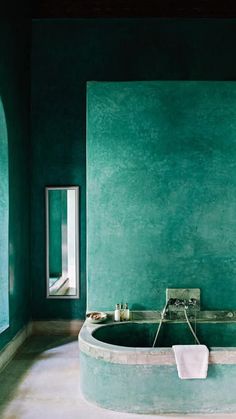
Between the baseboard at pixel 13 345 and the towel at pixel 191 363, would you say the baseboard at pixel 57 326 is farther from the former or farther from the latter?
the towel at pixel 191 363

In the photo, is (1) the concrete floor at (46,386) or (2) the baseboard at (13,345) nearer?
(1) the concrete floor at (46,386)

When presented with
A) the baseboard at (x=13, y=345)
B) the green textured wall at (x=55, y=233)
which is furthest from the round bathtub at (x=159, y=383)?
the green textured wall at (x=55, y=233)

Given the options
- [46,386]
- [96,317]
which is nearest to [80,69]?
[96,317]

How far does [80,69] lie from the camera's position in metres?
6.05

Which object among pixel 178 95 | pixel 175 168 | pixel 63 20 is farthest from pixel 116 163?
pixel 63 20

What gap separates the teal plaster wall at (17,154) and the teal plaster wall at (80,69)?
180 mm

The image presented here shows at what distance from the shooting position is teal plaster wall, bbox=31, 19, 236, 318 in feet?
19.6

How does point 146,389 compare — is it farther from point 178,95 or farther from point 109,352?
point 178,95

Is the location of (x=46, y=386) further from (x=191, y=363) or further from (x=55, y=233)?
(x=55, y=233)

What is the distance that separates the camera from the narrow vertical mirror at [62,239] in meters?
6.04

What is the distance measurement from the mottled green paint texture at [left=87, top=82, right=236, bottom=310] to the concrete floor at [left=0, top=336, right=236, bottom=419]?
0.76 meters

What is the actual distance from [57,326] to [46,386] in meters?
1.79

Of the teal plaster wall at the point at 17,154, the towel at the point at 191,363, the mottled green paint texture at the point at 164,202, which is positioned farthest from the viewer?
the teal plaster wall at the point at 17,154

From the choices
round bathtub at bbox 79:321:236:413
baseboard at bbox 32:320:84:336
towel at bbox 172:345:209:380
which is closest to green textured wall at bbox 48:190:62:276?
baseboard at bbox 32:320:84:336
